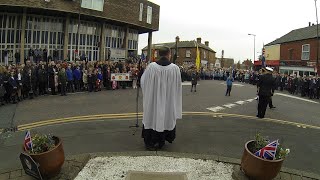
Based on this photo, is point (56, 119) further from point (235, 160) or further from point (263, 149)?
point (263, 149)

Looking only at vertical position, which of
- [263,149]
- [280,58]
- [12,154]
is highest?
[280,58]

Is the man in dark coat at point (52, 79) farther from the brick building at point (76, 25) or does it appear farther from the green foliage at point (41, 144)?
the green foliage at point (41, 144)

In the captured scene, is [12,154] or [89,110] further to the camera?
[89,110]

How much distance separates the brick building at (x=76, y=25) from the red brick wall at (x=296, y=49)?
1840 centimetres

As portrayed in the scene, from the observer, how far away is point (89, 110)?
40.0 feet

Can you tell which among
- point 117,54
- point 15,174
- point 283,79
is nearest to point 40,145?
point 15,174

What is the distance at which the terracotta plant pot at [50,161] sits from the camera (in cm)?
490

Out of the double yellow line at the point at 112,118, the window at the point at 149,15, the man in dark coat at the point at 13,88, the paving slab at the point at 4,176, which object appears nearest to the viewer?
the paving slab at the point at 4,176

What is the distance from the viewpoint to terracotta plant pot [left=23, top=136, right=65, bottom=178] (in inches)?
193

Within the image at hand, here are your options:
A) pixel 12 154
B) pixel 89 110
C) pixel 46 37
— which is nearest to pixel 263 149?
pixel 12 154

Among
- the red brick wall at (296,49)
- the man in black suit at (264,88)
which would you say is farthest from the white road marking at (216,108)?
the red brick wall at (296,49)

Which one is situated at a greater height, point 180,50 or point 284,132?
point 180,50

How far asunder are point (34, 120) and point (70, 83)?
7.66m

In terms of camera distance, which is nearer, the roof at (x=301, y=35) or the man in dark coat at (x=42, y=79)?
the man in dark coat at (x=42, y=79)
